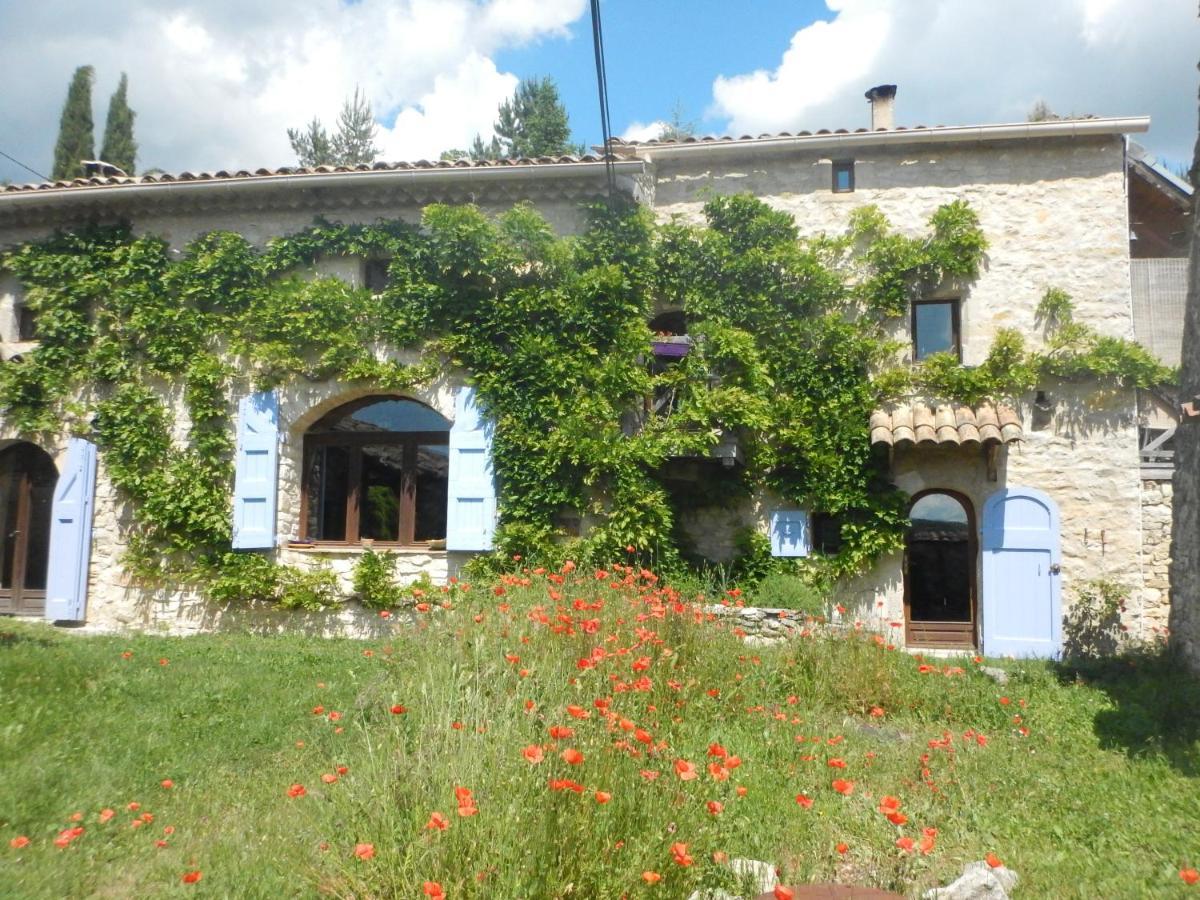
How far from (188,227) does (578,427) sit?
5449 millimetres

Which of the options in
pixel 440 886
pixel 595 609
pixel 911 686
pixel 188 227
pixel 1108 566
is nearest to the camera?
pixel 440 886

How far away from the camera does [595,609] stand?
533cm

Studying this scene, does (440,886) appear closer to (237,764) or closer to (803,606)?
(237,764)

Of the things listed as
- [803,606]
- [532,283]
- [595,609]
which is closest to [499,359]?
[532,283]

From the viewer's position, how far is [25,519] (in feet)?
35.8

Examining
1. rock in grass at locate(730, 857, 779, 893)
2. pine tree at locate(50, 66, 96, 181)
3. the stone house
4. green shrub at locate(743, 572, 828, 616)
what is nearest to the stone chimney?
the stone house

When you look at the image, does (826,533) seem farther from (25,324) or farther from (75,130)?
(75,130)

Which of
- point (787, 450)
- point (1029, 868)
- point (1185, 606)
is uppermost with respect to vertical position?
point (787, 450)

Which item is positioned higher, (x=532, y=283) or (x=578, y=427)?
(x=532, y=283)

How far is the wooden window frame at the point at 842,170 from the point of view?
10.3 m

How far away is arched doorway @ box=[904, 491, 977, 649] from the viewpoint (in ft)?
32.2

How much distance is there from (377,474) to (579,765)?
7.69 metres

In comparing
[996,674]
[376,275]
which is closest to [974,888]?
[996,674]

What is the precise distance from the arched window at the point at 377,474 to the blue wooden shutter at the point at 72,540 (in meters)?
2.43
